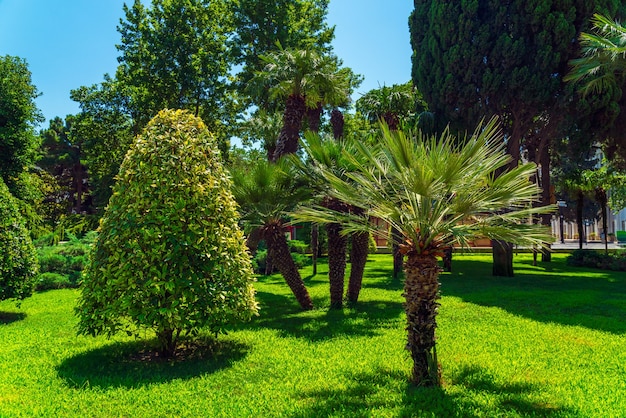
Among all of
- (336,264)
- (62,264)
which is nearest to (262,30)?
(62,264)

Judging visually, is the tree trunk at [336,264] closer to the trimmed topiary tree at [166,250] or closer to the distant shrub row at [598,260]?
the trimmed topiary tree at [166,250]

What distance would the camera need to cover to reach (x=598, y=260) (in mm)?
21953

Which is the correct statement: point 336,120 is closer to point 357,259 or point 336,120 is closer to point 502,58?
point 502,58

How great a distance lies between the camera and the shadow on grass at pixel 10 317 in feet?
31.7

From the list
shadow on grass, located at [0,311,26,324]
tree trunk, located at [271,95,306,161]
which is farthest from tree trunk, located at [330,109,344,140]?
shadow on grass, located at [0,311,26,324]

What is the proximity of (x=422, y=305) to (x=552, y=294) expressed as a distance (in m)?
9.49

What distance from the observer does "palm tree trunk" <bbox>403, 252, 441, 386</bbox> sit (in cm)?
498

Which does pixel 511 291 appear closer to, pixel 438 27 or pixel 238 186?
pixel 238 186

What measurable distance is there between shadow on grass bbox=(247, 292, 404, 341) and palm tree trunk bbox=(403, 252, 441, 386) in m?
2.89

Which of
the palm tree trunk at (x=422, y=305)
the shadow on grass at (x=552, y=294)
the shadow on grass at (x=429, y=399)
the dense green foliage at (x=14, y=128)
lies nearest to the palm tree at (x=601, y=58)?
the shadow on grass at (x=552, y=294)

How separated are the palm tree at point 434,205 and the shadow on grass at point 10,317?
821 centimetres

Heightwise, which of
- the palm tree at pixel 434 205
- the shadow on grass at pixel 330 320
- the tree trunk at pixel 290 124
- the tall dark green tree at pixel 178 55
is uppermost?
the tall dark green tree at pixel 178 55

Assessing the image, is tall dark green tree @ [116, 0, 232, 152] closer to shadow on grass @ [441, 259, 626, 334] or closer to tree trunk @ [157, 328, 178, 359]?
shadow on grass @ [441, 259, 626, 334]

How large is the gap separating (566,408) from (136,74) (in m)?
23.6
